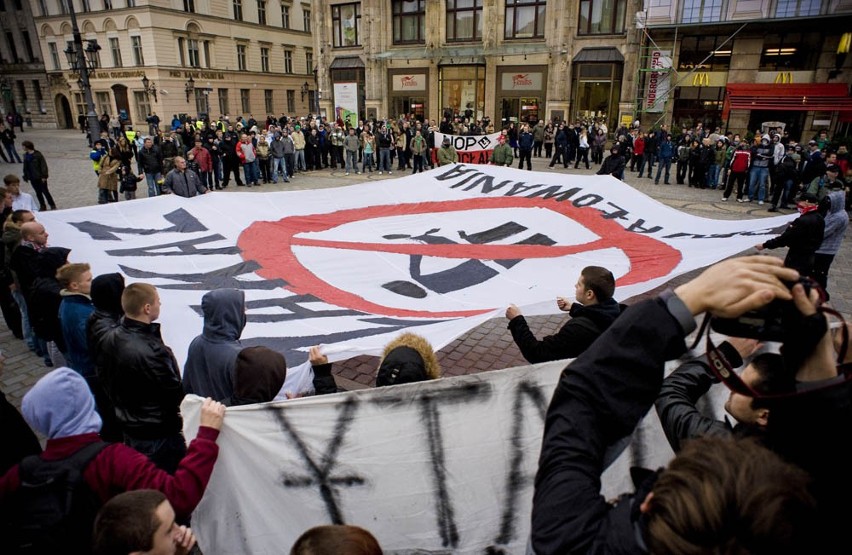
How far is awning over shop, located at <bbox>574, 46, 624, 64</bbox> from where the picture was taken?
2934cm

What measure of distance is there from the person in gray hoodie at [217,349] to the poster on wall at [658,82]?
98.1 feet

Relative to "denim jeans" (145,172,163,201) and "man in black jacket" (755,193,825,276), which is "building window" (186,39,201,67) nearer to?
"denim jeans" (145,172,163,201)

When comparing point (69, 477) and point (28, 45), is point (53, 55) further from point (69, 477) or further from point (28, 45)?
point (69, 477)

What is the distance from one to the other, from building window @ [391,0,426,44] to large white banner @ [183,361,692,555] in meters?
35.1

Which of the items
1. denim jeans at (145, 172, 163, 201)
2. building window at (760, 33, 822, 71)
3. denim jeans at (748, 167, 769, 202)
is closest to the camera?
denim jeans at (145, 172, 163, 201)

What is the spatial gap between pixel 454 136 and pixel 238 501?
62.2 feet

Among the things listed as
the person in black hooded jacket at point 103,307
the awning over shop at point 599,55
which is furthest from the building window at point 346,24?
the person in black hooded jacket at point 103,307

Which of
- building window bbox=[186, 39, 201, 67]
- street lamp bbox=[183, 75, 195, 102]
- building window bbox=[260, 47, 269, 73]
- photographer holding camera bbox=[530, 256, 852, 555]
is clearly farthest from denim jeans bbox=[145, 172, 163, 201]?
building window bbox=[260, 47, 269, 73]

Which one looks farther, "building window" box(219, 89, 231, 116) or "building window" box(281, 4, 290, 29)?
"building window" box(281, 4, 290, 29)

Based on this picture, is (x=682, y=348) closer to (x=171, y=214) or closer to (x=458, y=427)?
(x=458, y=427)

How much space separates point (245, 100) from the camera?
47.8 m

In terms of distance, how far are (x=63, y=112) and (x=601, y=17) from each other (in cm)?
4638

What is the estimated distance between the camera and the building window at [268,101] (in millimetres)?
49562

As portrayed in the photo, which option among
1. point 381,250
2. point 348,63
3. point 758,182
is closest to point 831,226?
point 381,250
